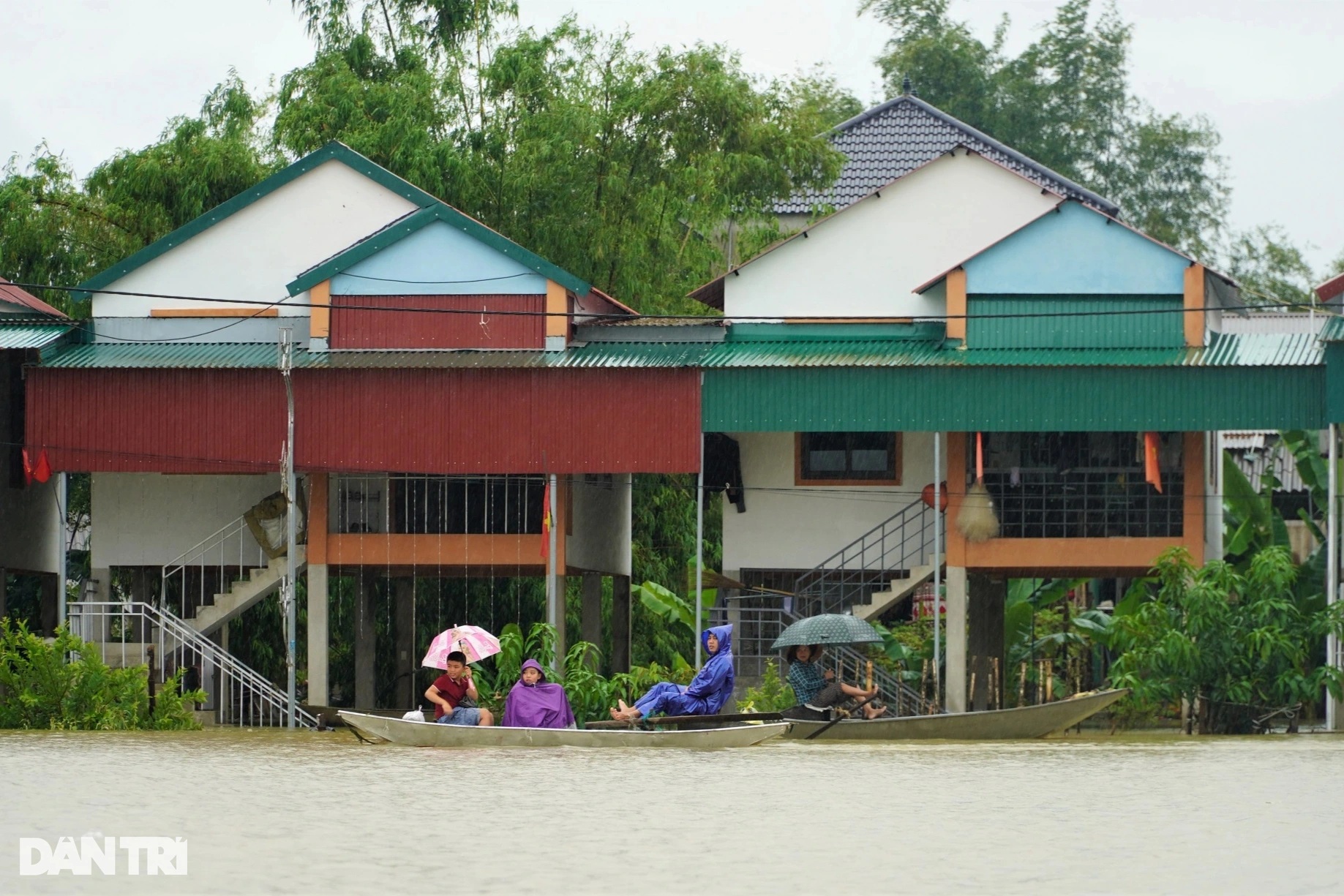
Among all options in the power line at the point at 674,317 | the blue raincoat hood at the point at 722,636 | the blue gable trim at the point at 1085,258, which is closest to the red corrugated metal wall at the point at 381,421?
the power line at the point at 674,317

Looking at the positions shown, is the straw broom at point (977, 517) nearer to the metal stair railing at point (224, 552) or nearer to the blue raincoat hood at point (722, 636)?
the blue raincoat hood at point (722, 636)

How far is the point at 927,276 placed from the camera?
111 ft

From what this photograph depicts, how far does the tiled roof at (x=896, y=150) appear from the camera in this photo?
45.5 m

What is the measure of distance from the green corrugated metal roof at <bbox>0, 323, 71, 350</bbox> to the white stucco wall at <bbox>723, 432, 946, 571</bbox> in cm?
1012

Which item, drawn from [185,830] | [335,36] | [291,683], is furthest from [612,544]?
[185,830]

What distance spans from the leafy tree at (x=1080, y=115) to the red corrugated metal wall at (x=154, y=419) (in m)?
34.9

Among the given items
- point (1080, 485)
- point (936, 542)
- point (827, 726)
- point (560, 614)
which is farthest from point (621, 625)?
point (827, 726)

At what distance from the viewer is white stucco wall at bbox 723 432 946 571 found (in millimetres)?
32688

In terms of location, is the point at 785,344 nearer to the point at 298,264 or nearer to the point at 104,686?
the point at 298,264

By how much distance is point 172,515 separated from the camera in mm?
33156

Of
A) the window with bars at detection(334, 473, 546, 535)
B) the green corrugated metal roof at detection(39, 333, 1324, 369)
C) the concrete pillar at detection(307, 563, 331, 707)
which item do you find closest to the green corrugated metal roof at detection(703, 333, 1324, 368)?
the green corrugated metal roof at detection(39, 333, 1324, 369)

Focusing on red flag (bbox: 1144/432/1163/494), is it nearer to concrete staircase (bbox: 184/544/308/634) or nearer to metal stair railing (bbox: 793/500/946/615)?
metal stair railing (bbox: 793/500/946/615)

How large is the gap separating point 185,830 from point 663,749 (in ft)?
29.4

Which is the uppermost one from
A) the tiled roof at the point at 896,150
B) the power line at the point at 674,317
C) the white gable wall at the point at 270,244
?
the tiled roof at the point at 896,150
